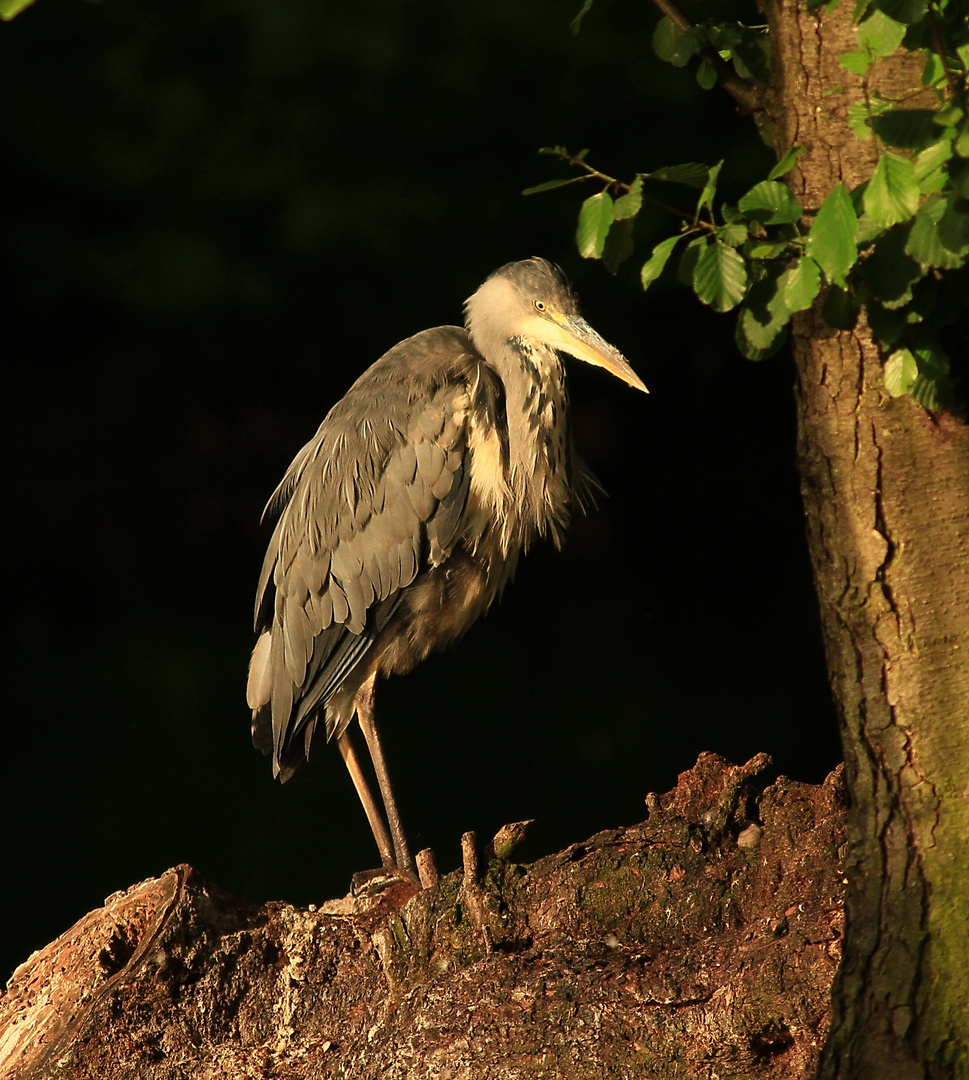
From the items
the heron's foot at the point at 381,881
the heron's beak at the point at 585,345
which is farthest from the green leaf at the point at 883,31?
the heron's foot at the point at 381,881

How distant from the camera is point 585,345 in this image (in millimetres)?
3143

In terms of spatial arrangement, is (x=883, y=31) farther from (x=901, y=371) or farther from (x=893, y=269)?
(x=901, y=371)

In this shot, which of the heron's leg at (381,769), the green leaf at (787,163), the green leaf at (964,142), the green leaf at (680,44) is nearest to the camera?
the green leaf at (964,142)

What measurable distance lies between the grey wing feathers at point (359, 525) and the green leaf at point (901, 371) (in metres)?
1.56

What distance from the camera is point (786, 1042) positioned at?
2002mm

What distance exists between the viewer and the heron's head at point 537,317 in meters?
3.15

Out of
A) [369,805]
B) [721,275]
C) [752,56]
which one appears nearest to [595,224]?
[721,275]

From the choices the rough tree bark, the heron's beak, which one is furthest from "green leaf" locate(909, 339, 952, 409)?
the heron's beak

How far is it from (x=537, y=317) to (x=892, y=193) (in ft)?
6.11

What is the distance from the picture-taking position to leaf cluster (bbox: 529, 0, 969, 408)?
1.37 m

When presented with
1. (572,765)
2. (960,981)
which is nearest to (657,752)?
(572,765)

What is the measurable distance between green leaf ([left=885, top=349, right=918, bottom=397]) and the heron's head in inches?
57.9

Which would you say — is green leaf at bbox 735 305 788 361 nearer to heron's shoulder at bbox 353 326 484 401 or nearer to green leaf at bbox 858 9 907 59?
green leaf at bbox 858 9 907 59

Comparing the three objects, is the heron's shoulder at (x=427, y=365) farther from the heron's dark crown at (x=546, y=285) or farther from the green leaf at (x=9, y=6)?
the green leaf at (x=9, y=6)
